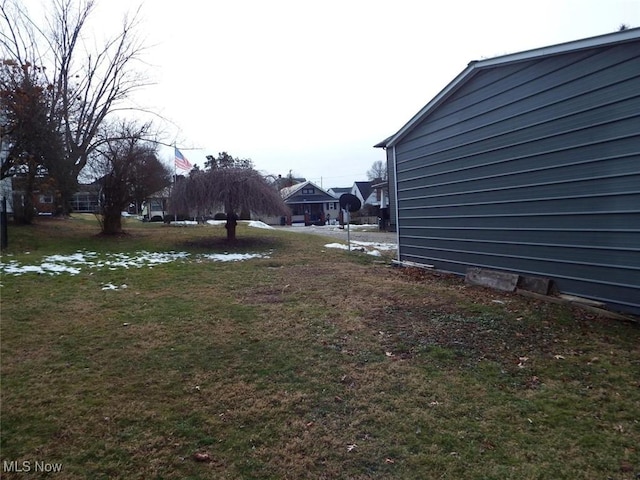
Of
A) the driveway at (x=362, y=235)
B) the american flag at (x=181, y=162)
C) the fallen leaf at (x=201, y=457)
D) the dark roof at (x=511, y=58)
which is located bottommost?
the fallen leaf at (x=201, y=457)

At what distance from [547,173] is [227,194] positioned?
907 cm

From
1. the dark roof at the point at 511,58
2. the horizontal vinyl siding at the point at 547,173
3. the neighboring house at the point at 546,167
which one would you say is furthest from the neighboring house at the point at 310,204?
the horizontal vinyl siding at the point at 547,173

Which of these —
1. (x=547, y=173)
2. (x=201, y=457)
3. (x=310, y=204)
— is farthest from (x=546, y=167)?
(x=310, y=204)

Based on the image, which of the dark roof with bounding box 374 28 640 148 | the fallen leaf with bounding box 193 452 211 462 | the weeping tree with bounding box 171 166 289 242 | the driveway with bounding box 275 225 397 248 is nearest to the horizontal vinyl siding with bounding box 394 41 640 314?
the dark roof with bounding box 374 28 640 148

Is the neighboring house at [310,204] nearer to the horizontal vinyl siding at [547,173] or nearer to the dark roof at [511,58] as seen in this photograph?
the dark roof at [511,58]

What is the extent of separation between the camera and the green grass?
242cm

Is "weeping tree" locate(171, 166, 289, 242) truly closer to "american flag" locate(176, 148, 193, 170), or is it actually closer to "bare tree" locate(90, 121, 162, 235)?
"bare tree" locate(90, 121, 162, 235)

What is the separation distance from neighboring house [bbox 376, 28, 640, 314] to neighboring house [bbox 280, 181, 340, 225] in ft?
120

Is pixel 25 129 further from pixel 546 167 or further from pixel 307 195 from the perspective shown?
pixel 307 195

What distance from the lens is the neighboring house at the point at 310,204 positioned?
4622 centimetres

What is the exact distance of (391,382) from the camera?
3406 millimetres

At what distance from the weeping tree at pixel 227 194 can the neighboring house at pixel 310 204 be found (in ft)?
104

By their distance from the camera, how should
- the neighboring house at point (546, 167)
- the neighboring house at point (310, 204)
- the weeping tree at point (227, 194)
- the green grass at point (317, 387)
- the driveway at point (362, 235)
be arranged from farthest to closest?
the neighboring house at point (310, 204)
the driveway at point (362, 235)
the weeping tree at point (227, 194)
the neighboring house at point (546, 167)
the green grass at point (317, 387)

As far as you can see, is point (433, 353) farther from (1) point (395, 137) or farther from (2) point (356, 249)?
(2) point (356, 249)
